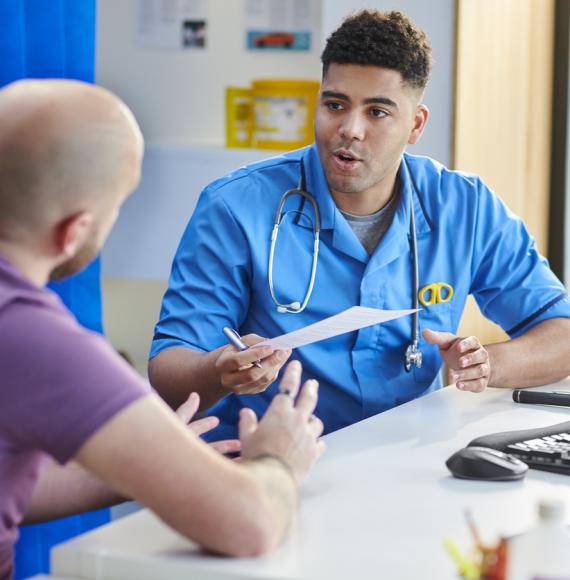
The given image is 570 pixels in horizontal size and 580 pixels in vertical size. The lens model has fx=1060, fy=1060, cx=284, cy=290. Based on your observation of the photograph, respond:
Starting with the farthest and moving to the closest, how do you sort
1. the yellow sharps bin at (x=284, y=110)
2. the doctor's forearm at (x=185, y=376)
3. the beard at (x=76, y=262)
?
the yellow sharps bin at (x=284, y=110) < the doctor's forearm at (x=185, y=376) < the beard at (x=76, y=262)

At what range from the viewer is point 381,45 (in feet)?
6.46

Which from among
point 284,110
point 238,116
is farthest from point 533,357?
point 238,116

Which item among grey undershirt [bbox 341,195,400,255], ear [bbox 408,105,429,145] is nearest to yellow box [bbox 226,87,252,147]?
ear [bbox 408,105,429,145]

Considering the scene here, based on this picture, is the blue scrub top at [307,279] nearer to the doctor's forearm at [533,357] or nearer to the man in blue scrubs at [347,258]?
the man in blue scrubs at [347,258]

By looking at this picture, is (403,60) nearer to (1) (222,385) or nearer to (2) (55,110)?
(1) (222,385)

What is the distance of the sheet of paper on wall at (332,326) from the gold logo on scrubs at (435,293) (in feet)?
1.52

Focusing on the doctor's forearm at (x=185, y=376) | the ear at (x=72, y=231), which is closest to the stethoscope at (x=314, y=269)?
the doctor's forearm at (x=185, y=376)

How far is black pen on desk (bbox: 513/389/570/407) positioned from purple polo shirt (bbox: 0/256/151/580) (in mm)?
977

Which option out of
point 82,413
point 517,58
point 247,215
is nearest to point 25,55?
point 247,215

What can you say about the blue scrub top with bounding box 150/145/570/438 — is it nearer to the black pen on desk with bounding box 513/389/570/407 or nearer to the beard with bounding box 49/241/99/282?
the black pen on desk with bounding box 513/389/570/407

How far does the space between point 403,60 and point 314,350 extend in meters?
0.57

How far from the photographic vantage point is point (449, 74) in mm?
2902

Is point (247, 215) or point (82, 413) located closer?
point (82, 413)

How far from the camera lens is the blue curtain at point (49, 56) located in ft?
5.99
